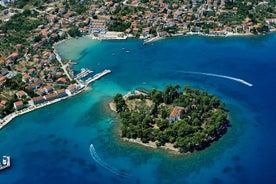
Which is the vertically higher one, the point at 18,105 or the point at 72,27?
the point at 72,27

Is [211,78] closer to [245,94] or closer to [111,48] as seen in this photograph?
[245,94]

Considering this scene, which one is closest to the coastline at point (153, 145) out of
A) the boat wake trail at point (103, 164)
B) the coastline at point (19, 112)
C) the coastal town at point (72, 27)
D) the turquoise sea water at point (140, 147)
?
the turquoise sea water at point (140, 147)

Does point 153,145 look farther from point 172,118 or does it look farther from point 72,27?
point 72,27

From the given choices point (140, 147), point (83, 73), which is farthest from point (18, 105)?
point (140, 147)

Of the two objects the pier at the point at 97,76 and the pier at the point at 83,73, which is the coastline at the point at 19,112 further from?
the pier at the point at 83,73

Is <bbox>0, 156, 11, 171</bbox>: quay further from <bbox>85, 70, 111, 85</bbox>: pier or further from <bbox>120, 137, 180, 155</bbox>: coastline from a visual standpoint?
<bbox>85, 70, 111, 85</bbox>: pier
